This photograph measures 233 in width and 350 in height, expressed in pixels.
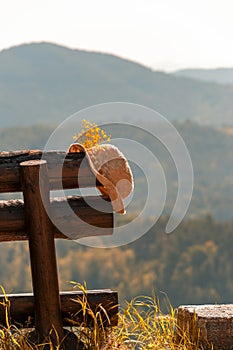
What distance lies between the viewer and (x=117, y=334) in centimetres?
515

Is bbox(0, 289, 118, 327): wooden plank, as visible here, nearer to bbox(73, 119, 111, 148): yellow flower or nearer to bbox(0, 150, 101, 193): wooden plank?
bbox(0, 150, 101, 193): wooden plank

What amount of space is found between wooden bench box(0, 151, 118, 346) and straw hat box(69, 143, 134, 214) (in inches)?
2.5

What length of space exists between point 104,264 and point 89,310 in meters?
96.7

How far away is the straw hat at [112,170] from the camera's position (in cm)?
502

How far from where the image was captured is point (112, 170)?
5.07 meters

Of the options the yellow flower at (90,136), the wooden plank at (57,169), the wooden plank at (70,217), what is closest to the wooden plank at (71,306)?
the wooden plank at (70,217)

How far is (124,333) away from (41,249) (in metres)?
0.85

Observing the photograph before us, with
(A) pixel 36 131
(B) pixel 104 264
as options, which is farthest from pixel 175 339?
(A) pixel 36 131

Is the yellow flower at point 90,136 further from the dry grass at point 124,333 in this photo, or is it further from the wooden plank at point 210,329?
the wooden plank at point 210,329

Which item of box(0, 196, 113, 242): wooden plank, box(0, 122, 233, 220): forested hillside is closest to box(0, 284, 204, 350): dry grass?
box(0, 196, 113, 242): wooden plank

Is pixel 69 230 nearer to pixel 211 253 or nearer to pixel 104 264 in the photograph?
pixel 211 253

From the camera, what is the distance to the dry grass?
4.89 metres

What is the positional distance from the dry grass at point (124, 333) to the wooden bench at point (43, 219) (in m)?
0.09

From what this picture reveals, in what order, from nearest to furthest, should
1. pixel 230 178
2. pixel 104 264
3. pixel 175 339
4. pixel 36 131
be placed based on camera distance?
pixel 175 339 < pixel 104 264 < pixel 36 131 < pixel 230 178
